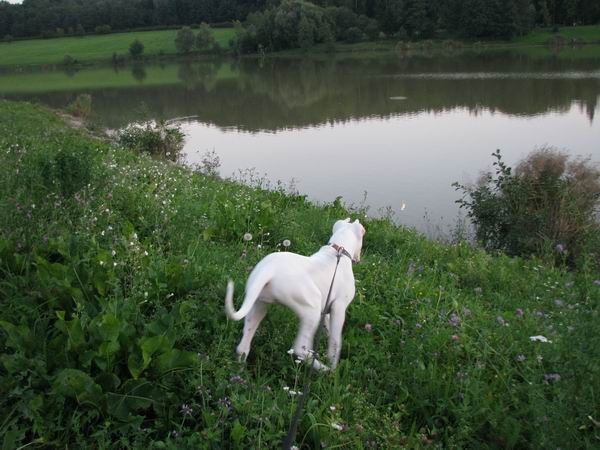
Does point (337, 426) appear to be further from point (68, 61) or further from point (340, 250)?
A: point (68, 61)

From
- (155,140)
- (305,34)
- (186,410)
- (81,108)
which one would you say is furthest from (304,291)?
(305,34)

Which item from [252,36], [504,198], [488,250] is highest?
[252,36]

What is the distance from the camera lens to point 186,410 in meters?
2.87

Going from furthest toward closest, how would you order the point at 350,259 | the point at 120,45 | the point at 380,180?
the point at 120,45 → the point at 380,180 → the point at 350,259

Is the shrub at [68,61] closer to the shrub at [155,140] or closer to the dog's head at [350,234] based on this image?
the shrub at [155,140]

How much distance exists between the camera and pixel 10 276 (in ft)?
12.9

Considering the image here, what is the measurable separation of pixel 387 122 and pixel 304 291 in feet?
68.1

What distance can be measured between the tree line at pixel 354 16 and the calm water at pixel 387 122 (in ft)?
87.3

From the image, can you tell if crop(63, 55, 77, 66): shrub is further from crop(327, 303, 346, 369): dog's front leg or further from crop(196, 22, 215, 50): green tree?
crop(327, 303, 346, 369): dog's front leg

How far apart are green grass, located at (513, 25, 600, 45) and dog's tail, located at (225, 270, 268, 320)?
70.1 meters

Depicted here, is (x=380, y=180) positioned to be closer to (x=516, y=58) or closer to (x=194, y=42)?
(x=516, y=58)

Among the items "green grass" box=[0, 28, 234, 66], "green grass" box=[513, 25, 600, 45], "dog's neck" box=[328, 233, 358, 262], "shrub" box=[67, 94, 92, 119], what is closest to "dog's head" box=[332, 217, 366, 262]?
"dog's neck" box=[328, 233, 358, 262]

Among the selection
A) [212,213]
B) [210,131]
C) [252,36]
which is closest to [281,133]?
[210,131]

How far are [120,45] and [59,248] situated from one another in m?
97.8
